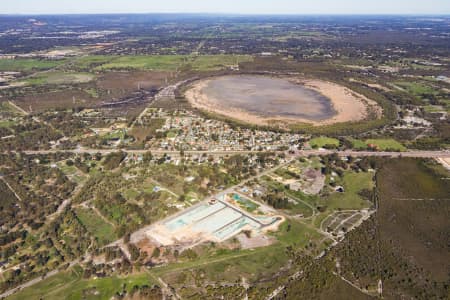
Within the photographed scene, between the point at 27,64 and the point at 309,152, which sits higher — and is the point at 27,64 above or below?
above

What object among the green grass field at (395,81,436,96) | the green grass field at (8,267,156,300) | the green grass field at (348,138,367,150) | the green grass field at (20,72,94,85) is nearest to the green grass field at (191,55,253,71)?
the green grass field at (20,72,94,85)

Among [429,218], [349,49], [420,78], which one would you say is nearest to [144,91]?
[429,218]

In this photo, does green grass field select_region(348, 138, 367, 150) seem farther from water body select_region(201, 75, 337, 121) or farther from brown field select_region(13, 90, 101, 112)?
brown field select_region(13, 90, 101, 112)

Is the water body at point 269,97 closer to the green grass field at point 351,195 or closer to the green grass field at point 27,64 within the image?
the green grass field at point 351,195

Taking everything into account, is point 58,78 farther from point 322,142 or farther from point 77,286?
point 77,286

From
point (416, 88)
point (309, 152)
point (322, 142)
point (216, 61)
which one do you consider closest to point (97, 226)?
point (309, 152)

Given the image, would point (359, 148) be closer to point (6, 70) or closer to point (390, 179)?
point (390, 179)

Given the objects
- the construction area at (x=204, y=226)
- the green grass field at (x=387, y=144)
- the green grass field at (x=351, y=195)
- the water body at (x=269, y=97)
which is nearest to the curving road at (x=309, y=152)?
the green grass field at (x=387, y=144)
